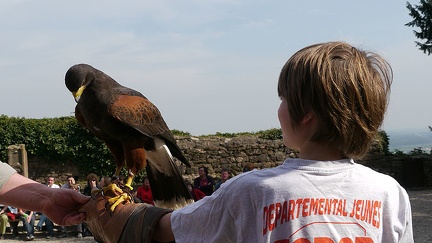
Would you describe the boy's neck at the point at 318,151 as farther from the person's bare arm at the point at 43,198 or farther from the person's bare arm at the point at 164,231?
the person's bare arm at the point at 43,198

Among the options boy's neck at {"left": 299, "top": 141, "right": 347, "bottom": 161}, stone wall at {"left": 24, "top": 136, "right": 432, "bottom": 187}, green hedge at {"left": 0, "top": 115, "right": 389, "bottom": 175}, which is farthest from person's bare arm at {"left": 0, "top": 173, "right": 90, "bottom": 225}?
stone wall at {"left": 24, "top": 136, "right": 432, "bottom": 187}

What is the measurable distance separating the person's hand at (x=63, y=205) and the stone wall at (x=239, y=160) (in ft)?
46.2

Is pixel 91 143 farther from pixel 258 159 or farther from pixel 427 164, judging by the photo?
pixel 427 164

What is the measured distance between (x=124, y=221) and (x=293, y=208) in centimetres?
46

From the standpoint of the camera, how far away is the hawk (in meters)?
4.09

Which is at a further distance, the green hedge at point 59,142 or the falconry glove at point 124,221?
the green hedge at point 59,142

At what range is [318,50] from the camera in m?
1.27

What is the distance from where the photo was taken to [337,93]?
4.05 ft

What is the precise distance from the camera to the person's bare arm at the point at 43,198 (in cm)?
196

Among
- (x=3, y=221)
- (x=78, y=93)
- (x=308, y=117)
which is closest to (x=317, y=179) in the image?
(x=308, y=117)

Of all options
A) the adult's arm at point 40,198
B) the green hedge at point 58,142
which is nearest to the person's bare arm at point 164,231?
the adult's arm at point 40,198

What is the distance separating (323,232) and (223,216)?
0.22m

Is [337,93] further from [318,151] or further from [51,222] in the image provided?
[51,222]

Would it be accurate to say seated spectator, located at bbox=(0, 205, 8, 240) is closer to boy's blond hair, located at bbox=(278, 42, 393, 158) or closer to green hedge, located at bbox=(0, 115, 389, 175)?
green hedge, located at bbox=(0, 115, 389, 175)
